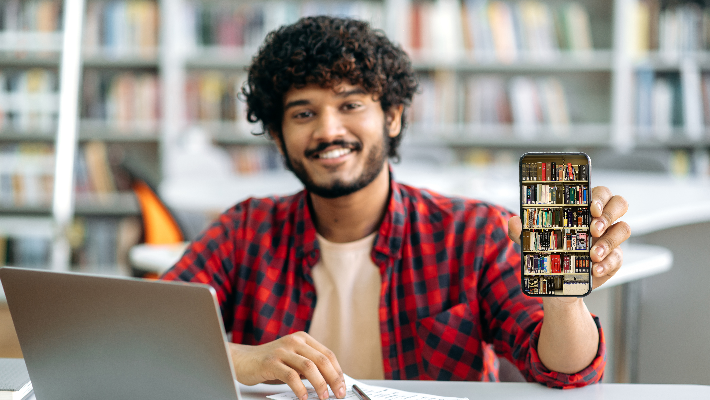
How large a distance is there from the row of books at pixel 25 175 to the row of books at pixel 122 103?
0.35 meters

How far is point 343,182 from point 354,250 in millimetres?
132

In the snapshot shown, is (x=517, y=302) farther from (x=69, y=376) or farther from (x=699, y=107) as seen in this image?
(x=699, y=107)

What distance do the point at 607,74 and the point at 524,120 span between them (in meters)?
0.65

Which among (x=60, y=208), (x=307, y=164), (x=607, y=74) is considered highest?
(x=607, y=74)

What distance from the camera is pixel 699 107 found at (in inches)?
149

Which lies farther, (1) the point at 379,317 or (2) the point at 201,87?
(2) the point at 201,87

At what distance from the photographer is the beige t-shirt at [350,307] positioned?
1.20 meters

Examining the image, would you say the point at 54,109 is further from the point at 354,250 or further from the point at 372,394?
the point at 372,394

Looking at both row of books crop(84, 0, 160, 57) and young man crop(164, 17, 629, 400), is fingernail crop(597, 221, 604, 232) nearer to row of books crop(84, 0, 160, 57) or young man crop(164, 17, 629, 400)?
young man crop(164, 17, 629, 400)

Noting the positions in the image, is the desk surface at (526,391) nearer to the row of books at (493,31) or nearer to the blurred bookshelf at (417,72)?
the blurred bookshelf at (417,72)

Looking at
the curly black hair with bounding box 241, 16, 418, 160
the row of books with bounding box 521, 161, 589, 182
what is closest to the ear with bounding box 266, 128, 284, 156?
the curly black hair with bounding box 241, 16, 418, 160

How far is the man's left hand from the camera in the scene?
0.82 m

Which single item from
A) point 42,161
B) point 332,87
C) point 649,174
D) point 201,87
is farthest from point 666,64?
point 42,161

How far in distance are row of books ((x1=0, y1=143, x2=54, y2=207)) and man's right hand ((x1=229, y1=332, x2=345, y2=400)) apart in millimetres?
3293
